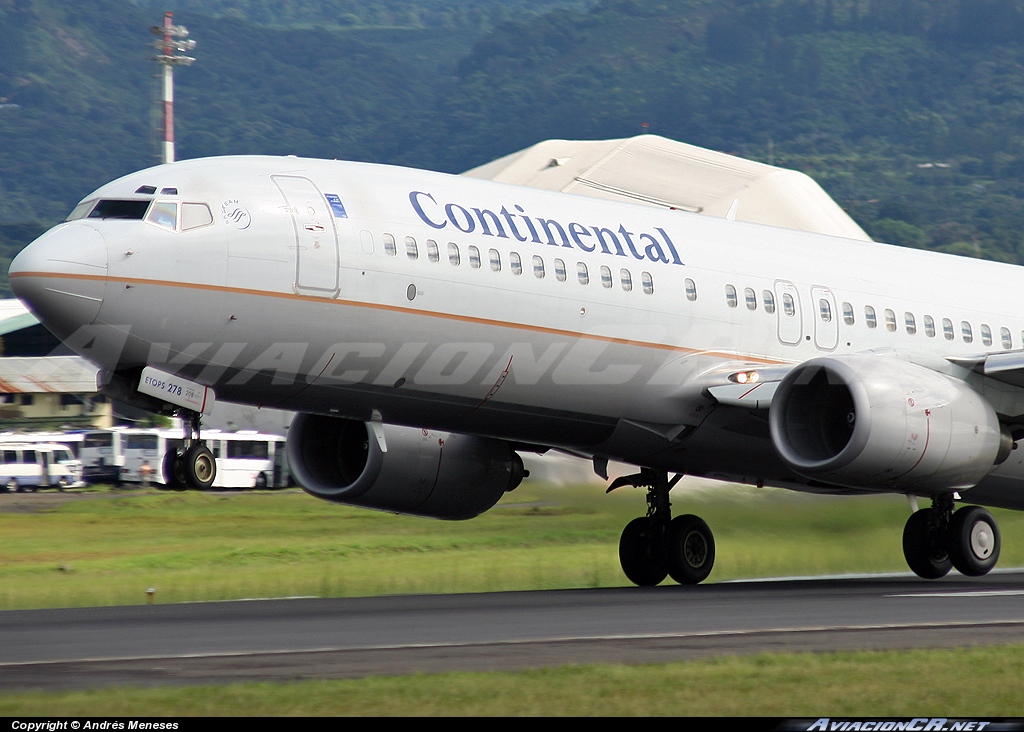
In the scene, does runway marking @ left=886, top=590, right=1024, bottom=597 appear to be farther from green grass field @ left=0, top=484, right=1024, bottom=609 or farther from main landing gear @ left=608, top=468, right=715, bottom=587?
green grass field @ left=0, top=484, right=1024, bottom=609

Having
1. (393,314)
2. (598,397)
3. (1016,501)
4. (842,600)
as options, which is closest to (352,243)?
(393,314)

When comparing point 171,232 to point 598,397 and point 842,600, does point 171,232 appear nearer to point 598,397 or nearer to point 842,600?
point 598,397

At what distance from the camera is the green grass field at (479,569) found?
10359 millimetres

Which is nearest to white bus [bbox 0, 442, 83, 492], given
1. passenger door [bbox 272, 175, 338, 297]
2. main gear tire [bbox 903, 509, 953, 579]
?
main gear tire [bbox 903, 509, 953, 579]

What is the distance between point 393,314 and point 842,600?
7027 mm

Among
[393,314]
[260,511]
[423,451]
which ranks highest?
[393,314]

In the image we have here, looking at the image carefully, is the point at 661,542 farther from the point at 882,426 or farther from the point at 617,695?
the point at 617,695

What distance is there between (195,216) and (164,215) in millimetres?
370

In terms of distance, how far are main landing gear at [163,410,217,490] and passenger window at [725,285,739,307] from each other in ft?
28.4

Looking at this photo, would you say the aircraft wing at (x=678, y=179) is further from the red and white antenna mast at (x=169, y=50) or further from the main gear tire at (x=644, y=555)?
the main gear tire at (x=644, y=555)

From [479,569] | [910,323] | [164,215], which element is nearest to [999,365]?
[910,323]

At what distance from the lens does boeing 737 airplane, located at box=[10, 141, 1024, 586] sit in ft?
59.1

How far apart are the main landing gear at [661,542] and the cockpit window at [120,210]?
10.5 meters

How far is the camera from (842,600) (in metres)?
19.7
